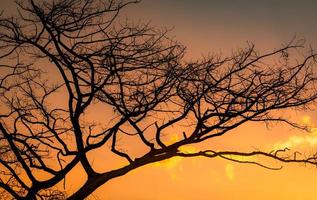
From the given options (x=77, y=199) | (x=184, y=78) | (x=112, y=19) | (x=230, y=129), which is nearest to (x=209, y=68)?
(x=184, y=78)

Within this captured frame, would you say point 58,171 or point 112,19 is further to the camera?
point 58,171

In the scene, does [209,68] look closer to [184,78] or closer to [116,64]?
[184,78]

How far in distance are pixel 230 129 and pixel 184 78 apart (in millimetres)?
1773

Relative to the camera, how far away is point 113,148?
14.1 m

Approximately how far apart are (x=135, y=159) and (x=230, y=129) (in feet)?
8.38

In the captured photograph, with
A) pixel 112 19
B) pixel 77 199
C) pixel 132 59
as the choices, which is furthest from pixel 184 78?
pixel 77 199

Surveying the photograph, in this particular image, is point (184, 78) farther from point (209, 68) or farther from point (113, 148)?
point (113, 148)

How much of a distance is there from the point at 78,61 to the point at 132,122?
2.16 m

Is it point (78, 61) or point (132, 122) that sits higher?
point (78, 61)

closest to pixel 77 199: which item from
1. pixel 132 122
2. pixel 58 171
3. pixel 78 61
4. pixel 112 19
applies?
pixel 58 171

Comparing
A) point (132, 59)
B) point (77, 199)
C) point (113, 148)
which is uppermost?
point (132, 59)

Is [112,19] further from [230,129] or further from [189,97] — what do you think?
[230,129]

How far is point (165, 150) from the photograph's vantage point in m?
13.6

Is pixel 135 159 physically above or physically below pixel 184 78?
below
